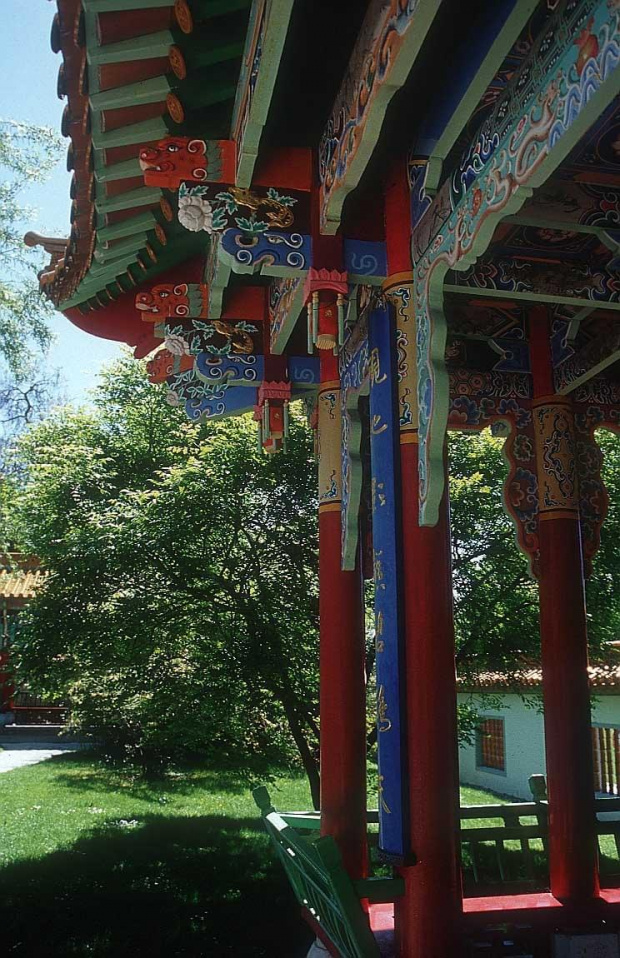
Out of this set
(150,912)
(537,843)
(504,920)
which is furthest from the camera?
(537,843)

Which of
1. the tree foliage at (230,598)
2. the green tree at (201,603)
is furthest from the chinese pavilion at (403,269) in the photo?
the green tree at (201,603)

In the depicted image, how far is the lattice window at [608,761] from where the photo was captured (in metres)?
9.32

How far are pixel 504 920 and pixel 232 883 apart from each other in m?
4.06

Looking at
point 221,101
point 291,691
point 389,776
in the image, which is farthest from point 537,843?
point 221,101

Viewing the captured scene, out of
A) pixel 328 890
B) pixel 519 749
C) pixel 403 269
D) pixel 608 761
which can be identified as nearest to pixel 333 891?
pixel 328 890

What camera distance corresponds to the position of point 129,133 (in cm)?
357

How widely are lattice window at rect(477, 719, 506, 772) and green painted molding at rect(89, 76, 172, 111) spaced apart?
11.0 meters

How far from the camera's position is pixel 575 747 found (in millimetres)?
4629

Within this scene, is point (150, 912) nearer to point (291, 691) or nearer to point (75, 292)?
point (291, 691)

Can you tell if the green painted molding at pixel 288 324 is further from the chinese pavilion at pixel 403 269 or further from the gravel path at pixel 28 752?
the gravel path at pixel 28 752

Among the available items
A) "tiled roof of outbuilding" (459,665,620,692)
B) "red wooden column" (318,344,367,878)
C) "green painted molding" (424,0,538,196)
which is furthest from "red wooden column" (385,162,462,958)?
"tiled roof of outbuilding" (459,665,620,692)

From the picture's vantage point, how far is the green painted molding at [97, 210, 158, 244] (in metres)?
4.32

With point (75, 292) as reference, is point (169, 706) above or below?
below

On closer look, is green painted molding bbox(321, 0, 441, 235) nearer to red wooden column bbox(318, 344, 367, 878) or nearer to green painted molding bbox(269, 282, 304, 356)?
green painted molding bbox(269, 282, 304, 356)
